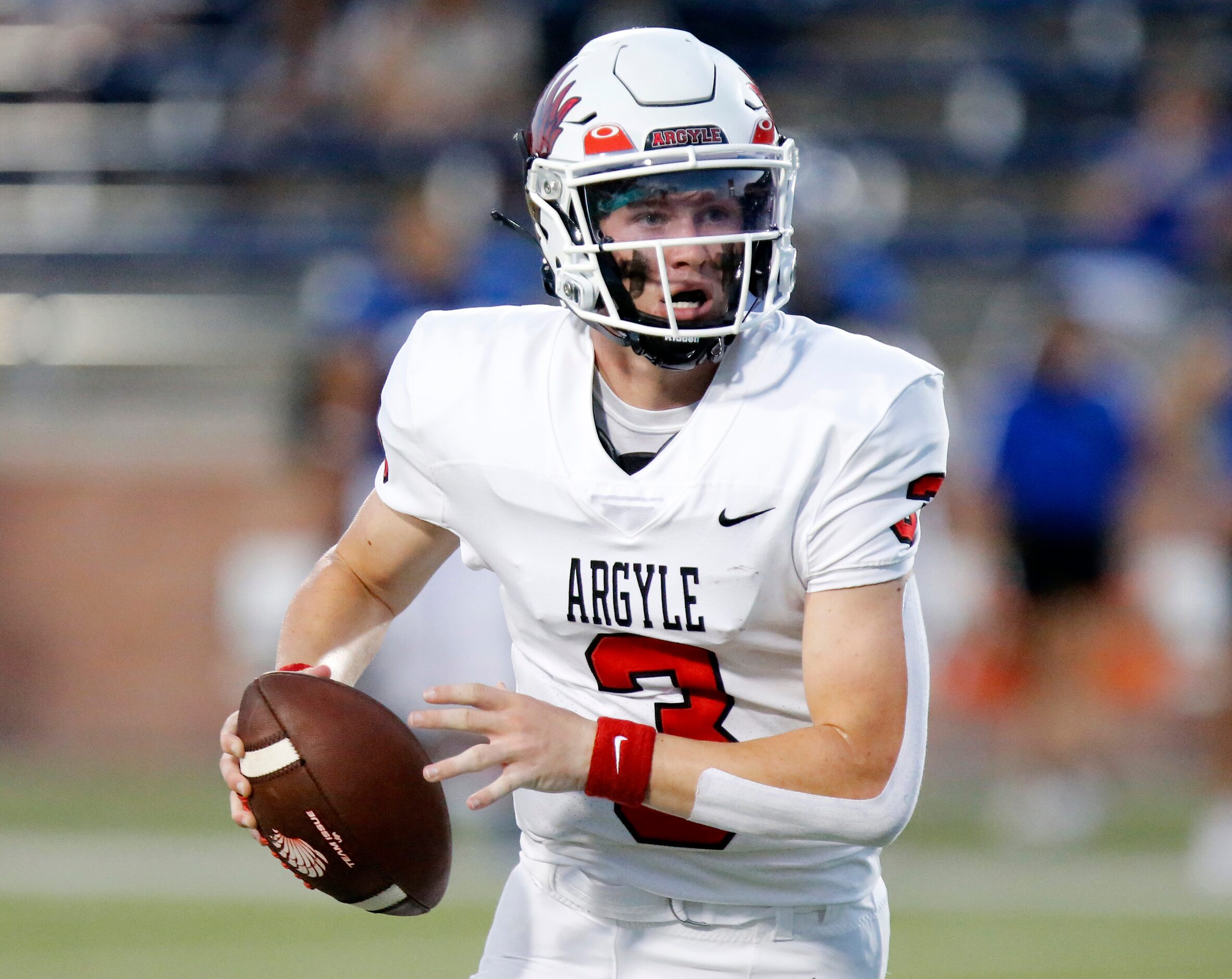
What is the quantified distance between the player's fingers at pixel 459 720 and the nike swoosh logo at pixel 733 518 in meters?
0.40

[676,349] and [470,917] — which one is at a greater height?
[676,349]

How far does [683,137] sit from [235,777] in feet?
3.23

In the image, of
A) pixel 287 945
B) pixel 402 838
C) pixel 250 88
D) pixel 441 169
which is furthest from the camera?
pixel 250 88

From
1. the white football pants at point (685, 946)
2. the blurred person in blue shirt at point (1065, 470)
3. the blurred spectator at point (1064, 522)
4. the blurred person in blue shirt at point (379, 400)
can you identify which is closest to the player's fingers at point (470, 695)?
the white football pants at point (685, 946)

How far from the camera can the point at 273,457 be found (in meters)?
7.16

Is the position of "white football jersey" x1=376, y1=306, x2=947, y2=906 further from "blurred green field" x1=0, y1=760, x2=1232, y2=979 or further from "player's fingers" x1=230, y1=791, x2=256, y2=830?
"blurred green field" x1=0, y1=760, x2=1232, y2=979

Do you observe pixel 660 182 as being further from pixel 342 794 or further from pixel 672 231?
pixel 342 794

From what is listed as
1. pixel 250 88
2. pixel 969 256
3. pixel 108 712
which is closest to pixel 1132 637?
pixel 969 256

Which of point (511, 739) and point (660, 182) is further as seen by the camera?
point (660, 182)

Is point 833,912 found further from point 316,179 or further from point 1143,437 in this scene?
point 316,179

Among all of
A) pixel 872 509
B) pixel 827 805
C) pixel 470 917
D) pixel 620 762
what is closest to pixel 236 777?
pixel 620 762

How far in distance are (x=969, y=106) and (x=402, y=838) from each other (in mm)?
6805

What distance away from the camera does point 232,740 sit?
2.29m

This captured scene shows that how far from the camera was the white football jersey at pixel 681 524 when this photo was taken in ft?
7.23
